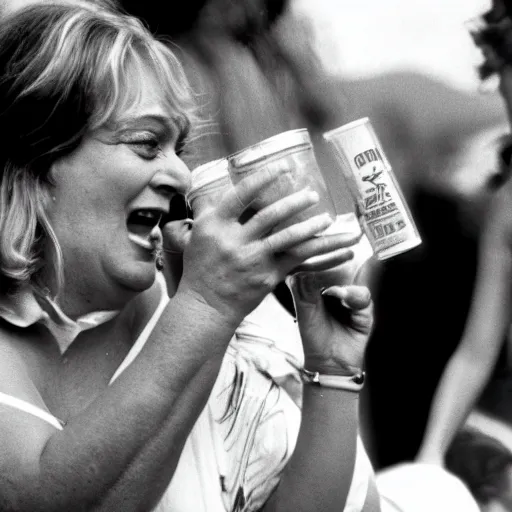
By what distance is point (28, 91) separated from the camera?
1470 mm

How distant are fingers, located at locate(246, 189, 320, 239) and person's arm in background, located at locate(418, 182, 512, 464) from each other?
1.10 metres

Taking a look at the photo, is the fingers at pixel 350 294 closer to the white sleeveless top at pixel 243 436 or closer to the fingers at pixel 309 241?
the fingers at pixel 309 241

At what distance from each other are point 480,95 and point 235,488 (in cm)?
119

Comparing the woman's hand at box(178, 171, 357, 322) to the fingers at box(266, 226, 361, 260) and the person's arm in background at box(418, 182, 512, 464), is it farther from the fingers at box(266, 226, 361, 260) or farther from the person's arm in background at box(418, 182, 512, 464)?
the person's arm in background at box(418, 182, 512, 464)

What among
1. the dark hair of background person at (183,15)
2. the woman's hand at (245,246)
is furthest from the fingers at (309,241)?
the dark hair of background person at (183,15)

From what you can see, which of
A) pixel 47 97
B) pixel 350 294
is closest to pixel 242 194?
pixel 350 294

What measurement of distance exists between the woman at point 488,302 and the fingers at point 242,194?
1.14 meters

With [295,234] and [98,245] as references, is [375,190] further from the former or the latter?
[98,245]

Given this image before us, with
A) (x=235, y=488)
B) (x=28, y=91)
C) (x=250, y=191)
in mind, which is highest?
(x=28, y=91)

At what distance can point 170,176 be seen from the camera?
152 cm

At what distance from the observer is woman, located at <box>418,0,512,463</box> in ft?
7.05

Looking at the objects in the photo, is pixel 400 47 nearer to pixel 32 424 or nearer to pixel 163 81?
pixel 163 81

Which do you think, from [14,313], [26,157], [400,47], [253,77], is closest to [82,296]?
[14,313]

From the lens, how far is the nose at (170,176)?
1.52m
